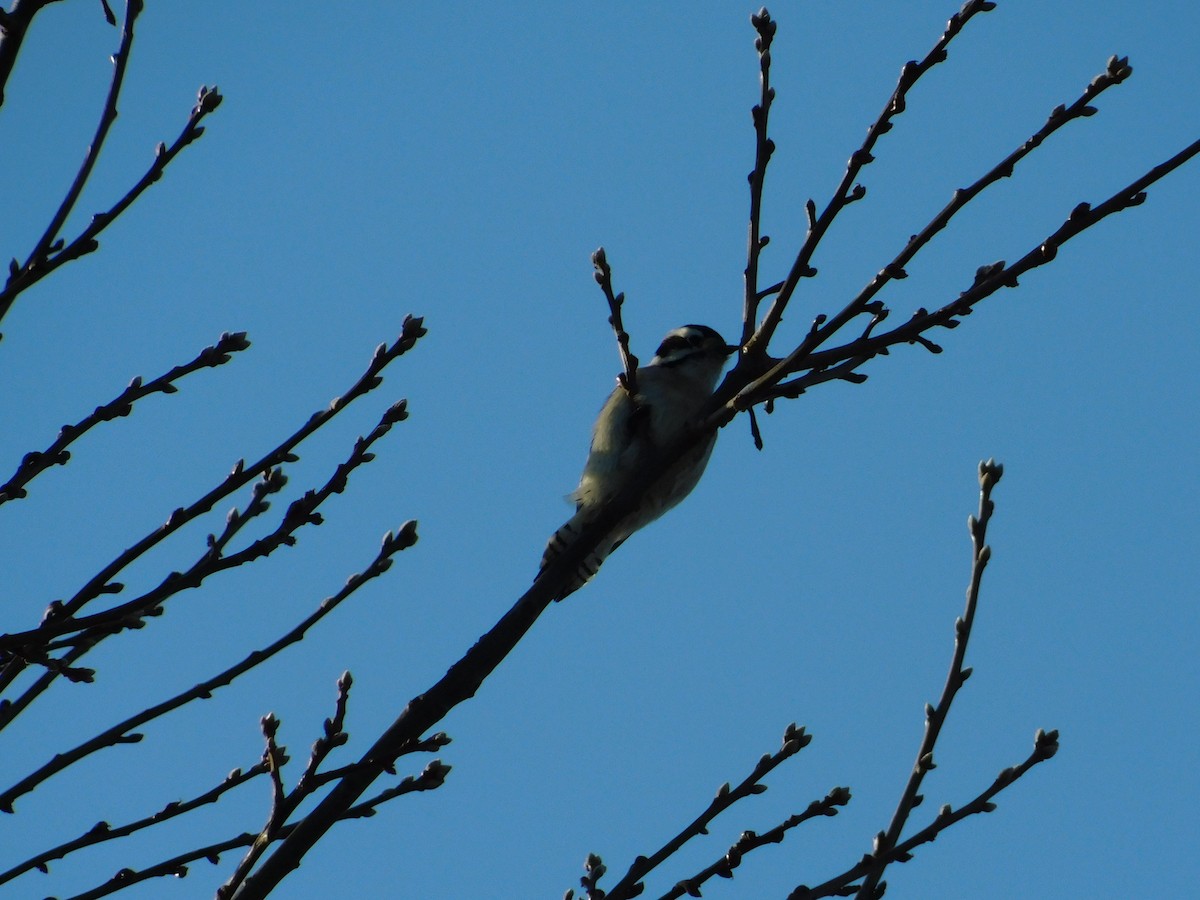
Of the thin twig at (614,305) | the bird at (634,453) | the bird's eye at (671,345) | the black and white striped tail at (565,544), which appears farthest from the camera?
the bird's eye at (671,345)

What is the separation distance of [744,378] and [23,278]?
6.25 feet

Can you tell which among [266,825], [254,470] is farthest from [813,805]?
[254,470]

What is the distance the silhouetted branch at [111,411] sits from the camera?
A: 337cm

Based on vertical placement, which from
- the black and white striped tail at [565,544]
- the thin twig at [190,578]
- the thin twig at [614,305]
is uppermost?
the black and white striped tail at [565,544]

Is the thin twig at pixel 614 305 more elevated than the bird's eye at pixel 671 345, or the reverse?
the bird's eye at pixel 671 345

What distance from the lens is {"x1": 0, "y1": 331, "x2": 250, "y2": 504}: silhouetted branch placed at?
3371 mm

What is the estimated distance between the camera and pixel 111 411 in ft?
11.5

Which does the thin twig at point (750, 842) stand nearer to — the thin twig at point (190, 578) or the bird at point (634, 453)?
the thin twig at point (190, 578)

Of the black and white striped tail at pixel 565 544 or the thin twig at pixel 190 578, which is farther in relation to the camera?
the black and white striped tail at pixel 565 544

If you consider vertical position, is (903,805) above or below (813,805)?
below

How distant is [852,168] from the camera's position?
363cm

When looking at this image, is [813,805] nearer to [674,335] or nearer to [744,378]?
[744,378]

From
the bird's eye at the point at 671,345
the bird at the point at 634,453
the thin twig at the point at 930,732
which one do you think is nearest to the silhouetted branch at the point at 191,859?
the thin twig at the point at 930,732

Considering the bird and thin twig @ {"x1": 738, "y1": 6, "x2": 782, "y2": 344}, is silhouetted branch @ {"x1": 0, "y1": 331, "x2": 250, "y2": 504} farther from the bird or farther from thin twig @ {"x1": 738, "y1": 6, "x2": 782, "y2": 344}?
the bird
